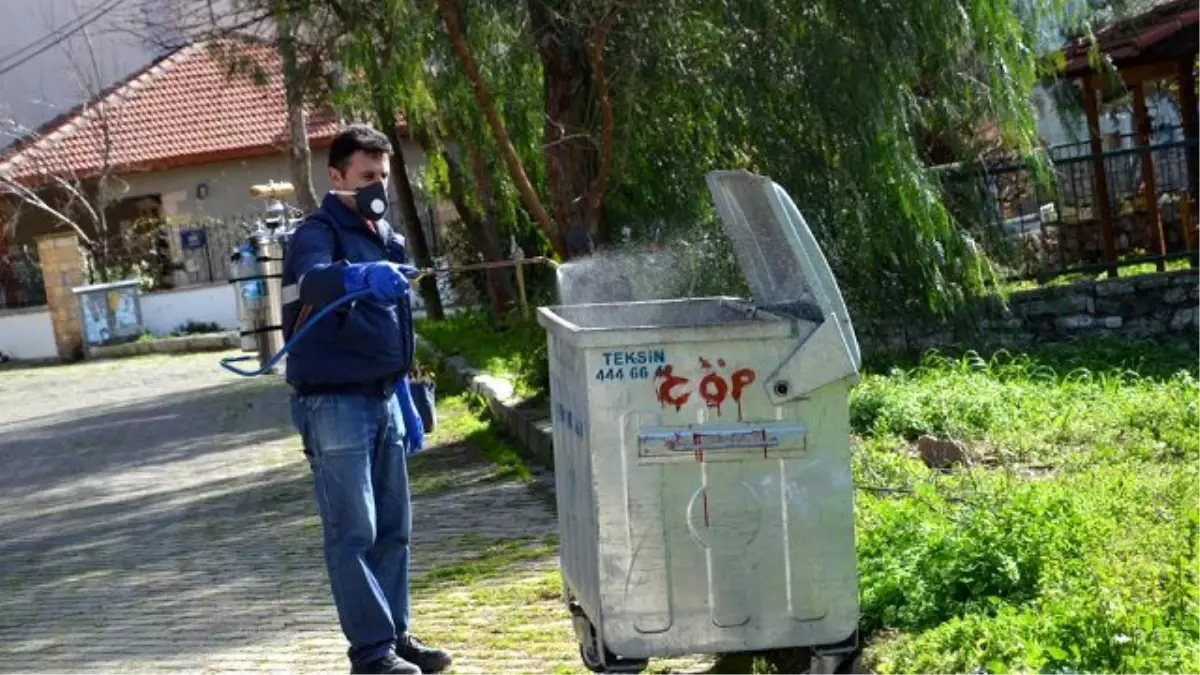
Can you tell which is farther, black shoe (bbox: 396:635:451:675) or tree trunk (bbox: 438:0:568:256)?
tree trunk (bbox: 438:0:568:256)

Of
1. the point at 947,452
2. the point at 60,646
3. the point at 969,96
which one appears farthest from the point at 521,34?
the point at 60,646

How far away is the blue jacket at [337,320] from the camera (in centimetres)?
664

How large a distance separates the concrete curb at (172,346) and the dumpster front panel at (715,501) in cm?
2447

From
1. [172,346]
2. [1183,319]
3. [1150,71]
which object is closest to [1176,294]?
[1183,319]

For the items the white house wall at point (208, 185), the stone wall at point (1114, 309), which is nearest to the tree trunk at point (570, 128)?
the stone wall at point (1114, 309)

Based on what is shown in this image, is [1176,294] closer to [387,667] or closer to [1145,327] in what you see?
[1145,327]

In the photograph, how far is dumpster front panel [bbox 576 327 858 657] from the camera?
5.58 metres

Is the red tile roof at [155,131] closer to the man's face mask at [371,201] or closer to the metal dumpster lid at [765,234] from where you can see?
the man's face mask at [371,201]

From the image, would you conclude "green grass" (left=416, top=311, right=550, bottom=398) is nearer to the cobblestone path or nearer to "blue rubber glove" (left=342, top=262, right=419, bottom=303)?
the cobblestone path

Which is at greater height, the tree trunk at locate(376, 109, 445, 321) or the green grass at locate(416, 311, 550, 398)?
the tree trunk at locate(376, 109, 445, 321)

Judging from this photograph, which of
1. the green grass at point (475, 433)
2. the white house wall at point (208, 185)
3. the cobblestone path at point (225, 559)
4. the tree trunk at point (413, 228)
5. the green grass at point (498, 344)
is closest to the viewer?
the cobblestone path at point (225, 559)

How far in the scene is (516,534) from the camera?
394 inches

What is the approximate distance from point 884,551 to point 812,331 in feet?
A: 4.21

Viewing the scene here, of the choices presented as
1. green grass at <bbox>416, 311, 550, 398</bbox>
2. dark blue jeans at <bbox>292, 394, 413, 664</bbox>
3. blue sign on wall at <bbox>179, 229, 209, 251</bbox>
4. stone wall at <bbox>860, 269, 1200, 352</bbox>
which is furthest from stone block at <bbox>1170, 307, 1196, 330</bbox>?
blue sign on wall at <bbox>179, 229, 209, 251</bbox>
